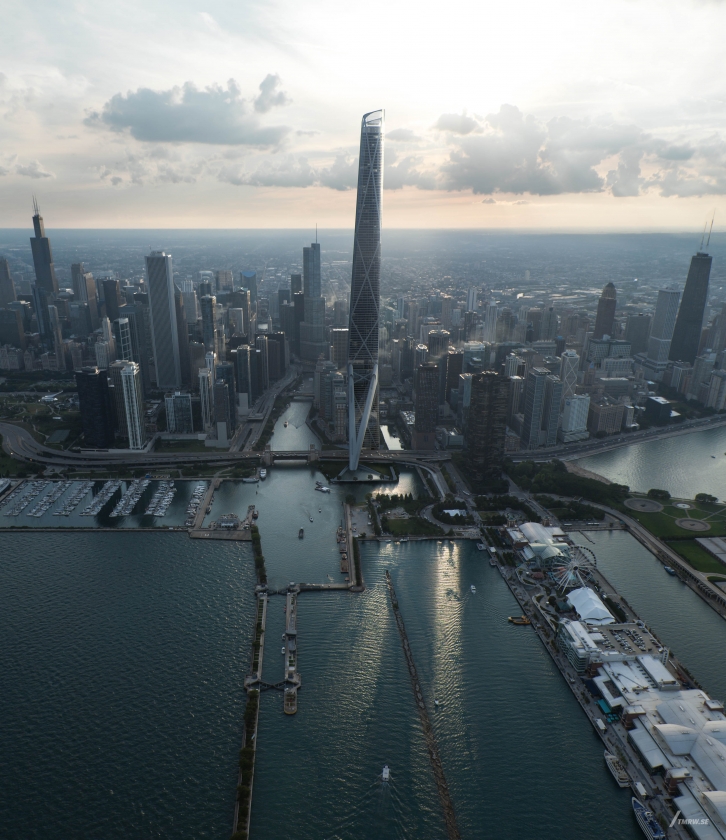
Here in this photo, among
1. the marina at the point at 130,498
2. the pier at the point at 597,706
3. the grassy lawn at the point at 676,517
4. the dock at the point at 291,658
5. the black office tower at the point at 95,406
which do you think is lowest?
the marina at the point at 130,498

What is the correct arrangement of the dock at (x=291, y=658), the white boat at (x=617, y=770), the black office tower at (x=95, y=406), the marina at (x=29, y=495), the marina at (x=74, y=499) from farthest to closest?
the black office tower at (x=95, y=406), the marina at (x=74, y=499), the marina at (x=29, y=495), the dock at (x=291, y=658), the white boat at (x=617, y=770)

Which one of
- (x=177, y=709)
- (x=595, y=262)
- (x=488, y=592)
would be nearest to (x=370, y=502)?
(x=488, y=592)

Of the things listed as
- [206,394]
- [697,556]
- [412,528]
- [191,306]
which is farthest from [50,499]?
[191,306]

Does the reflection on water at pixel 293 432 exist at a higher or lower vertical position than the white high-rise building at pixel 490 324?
lower

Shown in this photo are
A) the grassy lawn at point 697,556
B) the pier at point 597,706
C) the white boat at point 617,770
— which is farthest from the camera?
the grassy lawn at point 697,556

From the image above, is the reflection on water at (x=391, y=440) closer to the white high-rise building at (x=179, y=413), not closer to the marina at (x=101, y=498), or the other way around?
the white high-rise building at (x=179, y=413)

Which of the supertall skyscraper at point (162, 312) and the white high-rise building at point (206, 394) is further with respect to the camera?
the supertall skyscraper at point (162, 312)

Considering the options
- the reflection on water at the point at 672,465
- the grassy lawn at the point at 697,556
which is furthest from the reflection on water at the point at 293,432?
the grassy lawn at the point at 697,556
